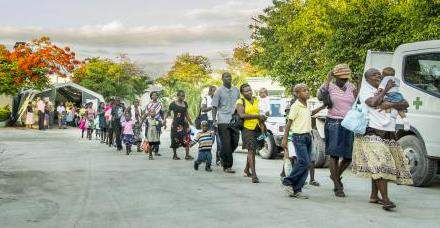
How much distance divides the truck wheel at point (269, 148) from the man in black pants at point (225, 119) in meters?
3.59

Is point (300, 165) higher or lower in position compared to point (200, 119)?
lower

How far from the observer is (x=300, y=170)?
8609 mm

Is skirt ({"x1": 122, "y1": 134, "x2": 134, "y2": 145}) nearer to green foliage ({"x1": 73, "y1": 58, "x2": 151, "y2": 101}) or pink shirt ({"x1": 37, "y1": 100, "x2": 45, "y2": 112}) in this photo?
pink shirt ({"x1": 37, "y1": 100, "x2": 45, "y2": 112})

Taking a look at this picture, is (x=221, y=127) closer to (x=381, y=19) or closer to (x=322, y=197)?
(x=322, y=197)

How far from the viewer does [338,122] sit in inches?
355

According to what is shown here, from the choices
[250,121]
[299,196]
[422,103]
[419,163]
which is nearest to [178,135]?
[250,121]

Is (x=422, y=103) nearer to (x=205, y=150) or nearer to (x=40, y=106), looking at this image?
(x=205, y=150)

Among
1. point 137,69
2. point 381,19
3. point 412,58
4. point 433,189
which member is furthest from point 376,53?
point 137,69

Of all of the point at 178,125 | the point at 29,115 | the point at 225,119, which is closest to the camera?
the point at 225,119

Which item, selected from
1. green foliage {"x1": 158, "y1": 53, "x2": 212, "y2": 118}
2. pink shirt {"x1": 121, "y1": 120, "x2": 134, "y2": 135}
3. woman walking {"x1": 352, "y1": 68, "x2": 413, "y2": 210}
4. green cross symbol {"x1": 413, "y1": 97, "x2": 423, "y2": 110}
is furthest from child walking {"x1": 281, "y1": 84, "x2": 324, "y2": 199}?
green foliage {"x1": 158, "y1": 53, "x2": 212, "y2": 118}

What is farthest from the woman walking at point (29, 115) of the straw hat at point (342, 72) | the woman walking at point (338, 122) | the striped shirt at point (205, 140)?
the straw hat at point (342, 72)

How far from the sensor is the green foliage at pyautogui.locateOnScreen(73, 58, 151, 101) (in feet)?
225

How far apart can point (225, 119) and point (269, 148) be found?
12.6 ft

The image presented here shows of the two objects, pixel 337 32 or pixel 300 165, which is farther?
pixel 337 32
